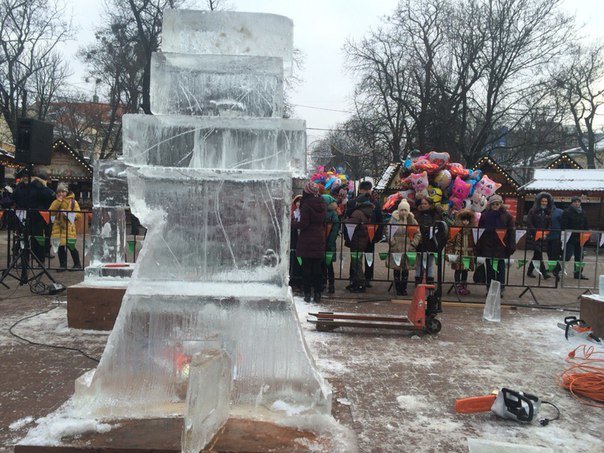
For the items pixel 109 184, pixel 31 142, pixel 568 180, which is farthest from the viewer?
pixel 568 180

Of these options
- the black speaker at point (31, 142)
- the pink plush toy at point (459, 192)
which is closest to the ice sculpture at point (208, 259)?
the black speaker at point (31, 142)

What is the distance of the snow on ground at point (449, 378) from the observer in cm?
328

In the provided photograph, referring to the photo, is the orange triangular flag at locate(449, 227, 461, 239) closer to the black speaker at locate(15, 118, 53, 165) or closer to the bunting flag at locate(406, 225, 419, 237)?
the bunting flag at locate(406, 225, 419, 237)

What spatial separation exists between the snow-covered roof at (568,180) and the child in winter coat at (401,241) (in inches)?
630

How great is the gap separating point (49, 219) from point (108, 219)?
4.39 m

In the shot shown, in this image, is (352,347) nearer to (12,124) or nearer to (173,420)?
(173,420)

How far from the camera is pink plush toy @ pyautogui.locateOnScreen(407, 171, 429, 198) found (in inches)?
367

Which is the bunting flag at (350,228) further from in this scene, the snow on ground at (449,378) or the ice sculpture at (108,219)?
the ice sculpture at (108,219)

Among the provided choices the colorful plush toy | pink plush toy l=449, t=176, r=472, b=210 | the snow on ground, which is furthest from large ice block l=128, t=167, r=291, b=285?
pink plush toy l=449, t=176, r=472, b=210

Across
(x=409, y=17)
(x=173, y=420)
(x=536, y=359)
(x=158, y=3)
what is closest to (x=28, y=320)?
(x=173, y=420)

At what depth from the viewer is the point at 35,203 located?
974cm

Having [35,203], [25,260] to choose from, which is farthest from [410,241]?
[35,203]

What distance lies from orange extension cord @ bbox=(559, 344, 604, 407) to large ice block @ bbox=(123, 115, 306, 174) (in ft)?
11.0

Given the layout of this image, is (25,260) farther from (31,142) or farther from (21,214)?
(31,142)
